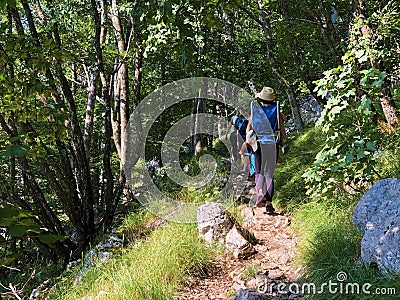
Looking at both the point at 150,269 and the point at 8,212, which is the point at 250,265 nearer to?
the point at 150,269

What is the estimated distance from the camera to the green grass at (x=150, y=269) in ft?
12.0

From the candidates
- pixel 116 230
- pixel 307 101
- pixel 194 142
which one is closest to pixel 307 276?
pixel 116 230

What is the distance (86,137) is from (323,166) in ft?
15.3

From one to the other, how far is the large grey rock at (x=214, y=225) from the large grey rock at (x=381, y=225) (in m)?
1.78

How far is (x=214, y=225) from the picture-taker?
4.61 metres

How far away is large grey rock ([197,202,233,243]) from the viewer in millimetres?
4578

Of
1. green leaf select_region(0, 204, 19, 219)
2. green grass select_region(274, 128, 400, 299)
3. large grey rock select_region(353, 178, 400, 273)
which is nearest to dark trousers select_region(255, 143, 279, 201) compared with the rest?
green grass select_region(274, 128, 400, 299)

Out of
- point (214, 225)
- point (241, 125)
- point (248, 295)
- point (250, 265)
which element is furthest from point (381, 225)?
point (241, 125)

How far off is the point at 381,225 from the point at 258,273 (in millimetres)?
1447

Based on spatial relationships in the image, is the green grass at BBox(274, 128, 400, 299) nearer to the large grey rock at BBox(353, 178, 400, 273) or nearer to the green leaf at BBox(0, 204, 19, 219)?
the large grey rock at BBox(353, 178, 400, 273)

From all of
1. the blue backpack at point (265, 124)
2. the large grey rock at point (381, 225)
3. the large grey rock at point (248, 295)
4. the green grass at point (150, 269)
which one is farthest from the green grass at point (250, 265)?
the blue backpack at point (265, 124)

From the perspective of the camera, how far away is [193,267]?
13.4ft

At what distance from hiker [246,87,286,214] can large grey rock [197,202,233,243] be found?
867mm

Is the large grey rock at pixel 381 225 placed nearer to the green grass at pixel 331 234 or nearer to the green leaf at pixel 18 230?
the green grass at pixel 331 234
